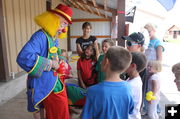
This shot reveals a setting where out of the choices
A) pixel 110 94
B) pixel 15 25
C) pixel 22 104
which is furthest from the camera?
pixel 15 25

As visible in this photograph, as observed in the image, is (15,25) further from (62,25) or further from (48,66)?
(48,66)

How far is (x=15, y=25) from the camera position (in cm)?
416

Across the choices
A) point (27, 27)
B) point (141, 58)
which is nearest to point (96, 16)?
point (27, 27)

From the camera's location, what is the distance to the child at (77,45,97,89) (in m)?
2.96

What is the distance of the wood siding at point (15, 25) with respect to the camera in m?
3.81

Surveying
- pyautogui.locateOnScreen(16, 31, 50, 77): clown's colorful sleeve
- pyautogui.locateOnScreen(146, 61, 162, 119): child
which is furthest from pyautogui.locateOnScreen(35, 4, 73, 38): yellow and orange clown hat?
pyautogui.locateOnScreen(146, 61, 162, 119): child

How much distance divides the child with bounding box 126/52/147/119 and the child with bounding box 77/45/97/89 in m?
1.24

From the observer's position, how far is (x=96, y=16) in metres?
13.3

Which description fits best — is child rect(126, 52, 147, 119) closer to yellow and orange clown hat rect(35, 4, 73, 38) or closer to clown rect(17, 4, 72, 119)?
clown rect(17, 4, 72, 119)

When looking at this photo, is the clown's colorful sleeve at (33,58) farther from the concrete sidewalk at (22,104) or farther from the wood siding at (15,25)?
the wood siding at (15,25)

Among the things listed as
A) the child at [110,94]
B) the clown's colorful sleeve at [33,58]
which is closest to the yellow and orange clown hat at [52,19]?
the clown's colorful sleeve at [33,58]

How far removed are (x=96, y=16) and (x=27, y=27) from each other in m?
9.12

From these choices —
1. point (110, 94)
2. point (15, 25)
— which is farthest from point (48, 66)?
point (15, 25)

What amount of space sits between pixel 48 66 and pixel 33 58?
167 mm
